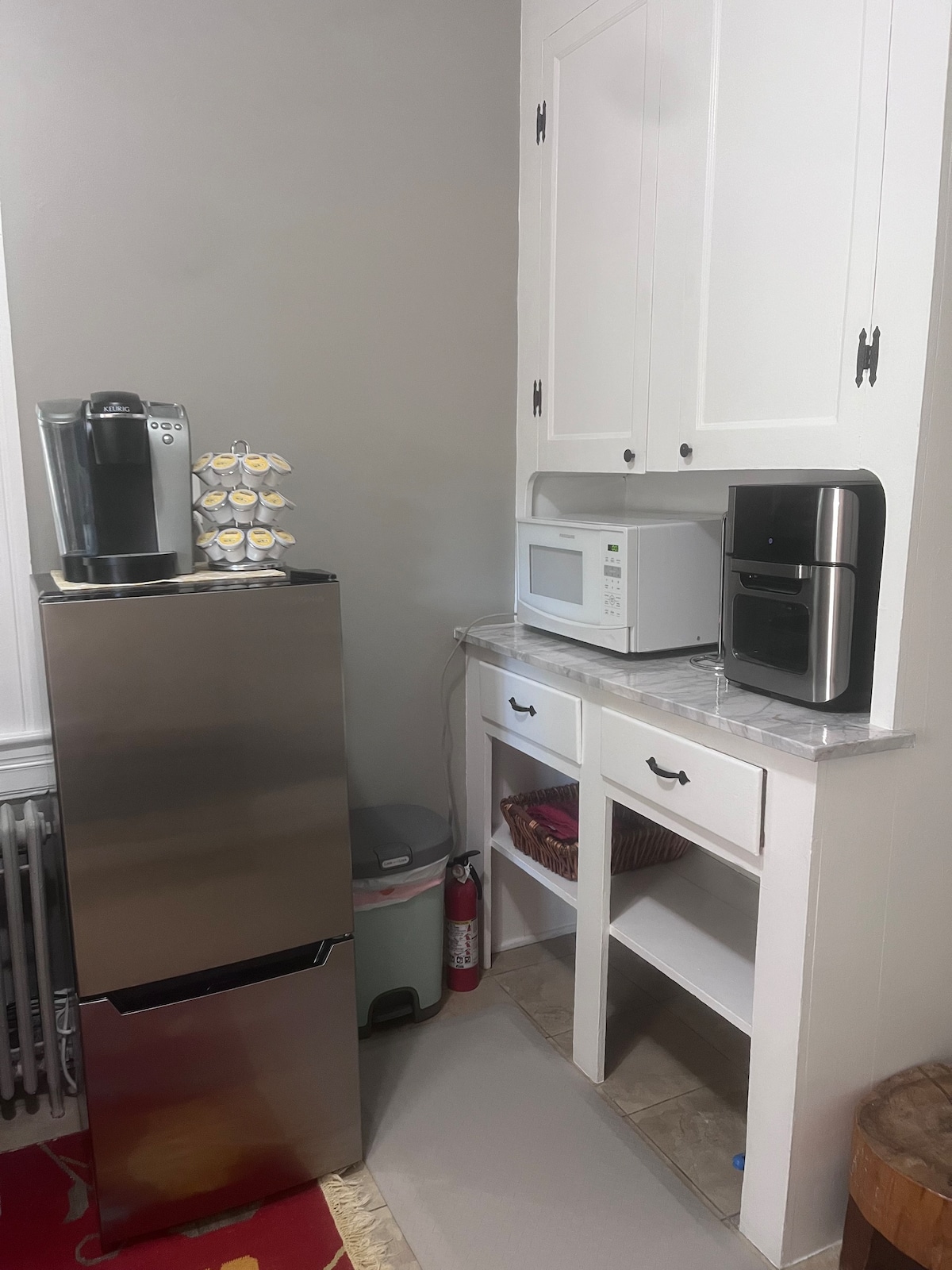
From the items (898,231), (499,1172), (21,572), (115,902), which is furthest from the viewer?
(21,572)

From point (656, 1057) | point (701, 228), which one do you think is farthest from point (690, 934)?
point (701, 228)

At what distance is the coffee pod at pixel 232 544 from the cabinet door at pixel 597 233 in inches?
33.9

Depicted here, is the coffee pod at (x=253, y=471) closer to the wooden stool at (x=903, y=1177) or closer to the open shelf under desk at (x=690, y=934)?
the open shelf under desk at (x=690, y=934)

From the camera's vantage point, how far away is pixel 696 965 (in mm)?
1793

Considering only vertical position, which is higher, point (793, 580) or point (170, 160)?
point (170, 160)

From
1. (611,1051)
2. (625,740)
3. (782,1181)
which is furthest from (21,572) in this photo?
(782,1181)

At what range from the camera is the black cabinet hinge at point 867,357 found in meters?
1.41

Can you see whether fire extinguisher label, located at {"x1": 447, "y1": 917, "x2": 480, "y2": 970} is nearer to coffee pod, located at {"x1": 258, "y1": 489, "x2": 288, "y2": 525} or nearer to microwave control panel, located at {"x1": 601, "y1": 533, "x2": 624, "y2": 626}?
microwave control panel, located at {"x1": 601, "y1": 533, "x2": 624, "y2": 626}

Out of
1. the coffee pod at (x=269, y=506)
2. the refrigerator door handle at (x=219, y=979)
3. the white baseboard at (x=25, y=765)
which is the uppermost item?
the coffee pod at (x=269, y=506)

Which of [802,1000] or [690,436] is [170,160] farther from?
[802,1000]

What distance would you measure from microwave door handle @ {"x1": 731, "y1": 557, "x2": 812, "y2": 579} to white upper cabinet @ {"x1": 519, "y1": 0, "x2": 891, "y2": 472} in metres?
0.18

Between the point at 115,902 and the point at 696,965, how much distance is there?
3.61 feet

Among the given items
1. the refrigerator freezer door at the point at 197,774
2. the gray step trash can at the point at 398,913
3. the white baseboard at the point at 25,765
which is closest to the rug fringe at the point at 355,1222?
the gray step trash can at the point at 398,913

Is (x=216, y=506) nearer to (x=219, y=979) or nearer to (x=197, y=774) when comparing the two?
(x=197, y=774)
